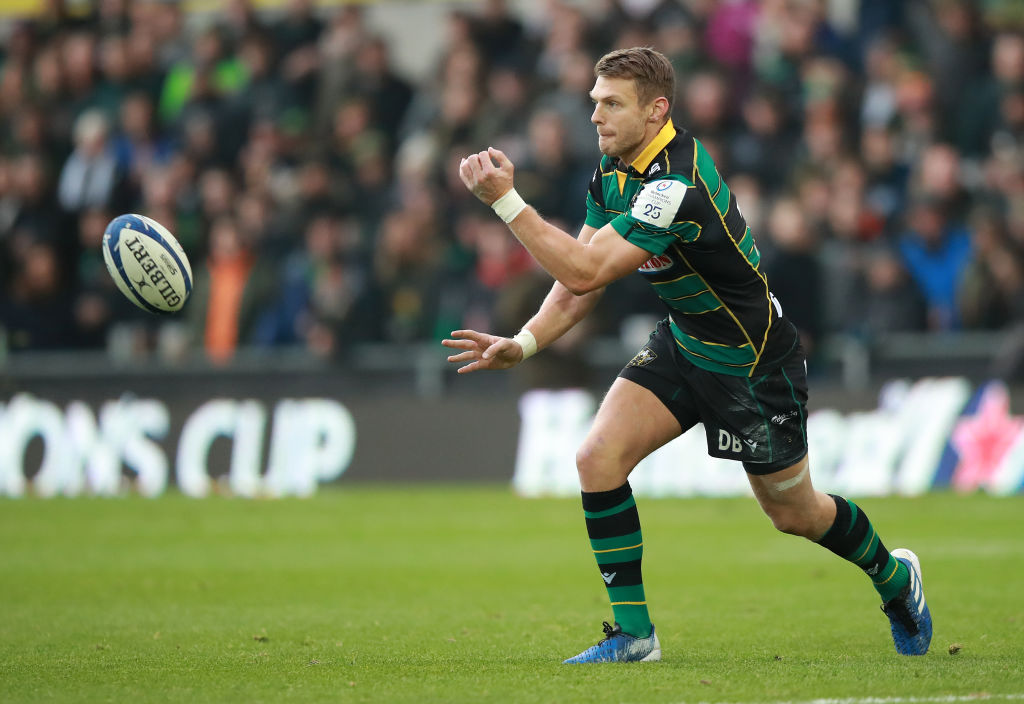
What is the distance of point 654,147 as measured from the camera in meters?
6.43

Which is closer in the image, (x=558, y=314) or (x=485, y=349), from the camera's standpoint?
(x=485, y=349)

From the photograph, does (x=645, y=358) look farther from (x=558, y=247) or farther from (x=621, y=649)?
(x=621, y=649)

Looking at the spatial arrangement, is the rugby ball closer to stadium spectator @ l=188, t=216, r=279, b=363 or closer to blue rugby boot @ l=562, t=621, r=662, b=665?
blue rugby boot @ l=562, t=621, r=662, b=665

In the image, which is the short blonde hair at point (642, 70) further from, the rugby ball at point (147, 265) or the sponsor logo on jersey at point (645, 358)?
the rugby ball at point (147, 265)

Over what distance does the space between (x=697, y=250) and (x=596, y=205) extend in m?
0.68

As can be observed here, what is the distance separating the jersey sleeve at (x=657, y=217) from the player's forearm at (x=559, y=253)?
8.2 inches

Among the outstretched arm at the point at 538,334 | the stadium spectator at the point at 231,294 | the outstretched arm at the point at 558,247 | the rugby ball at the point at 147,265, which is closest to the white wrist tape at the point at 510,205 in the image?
the outstretched arm at the point at 558,247

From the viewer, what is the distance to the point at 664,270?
6520 millimetres

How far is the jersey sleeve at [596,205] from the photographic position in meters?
6.81

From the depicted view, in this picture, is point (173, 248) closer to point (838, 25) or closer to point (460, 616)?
point (460, 616)

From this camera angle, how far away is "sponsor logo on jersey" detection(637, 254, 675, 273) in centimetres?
647

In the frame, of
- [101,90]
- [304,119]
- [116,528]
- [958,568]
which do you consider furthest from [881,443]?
[101,90]

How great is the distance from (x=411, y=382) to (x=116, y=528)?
4354mm

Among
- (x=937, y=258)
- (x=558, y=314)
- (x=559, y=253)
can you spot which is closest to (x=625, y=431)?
(x=558, y=314)
